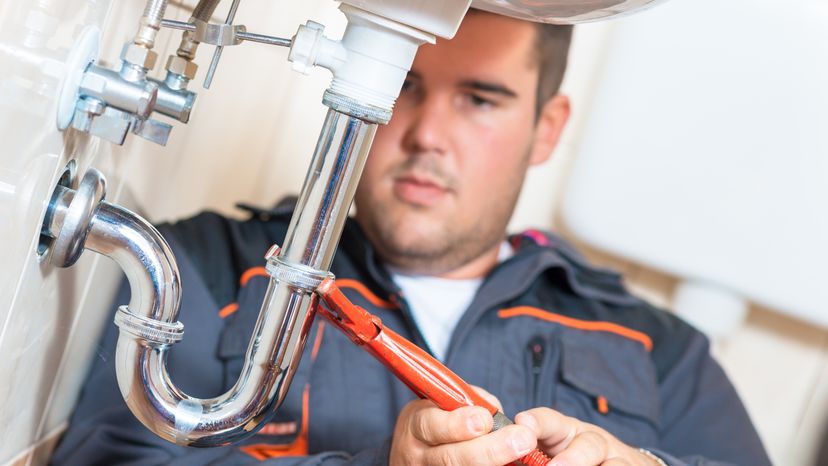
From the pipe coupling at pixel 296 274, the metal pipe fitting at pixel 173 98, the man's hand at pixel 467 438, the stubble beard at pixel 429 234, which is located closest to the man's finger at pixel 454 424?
the man's hand at pixel 467 438

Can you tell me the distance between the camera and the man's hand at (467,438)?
658 millimetres

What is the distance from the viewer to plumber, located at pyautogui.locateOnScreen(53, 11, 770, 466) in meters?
1.05

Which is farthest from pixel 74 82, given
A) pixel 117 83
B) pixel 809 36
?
pixel 809 36

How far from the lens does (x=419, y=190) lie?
114 cm

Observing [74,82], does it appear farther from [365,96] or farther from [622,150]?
[622,150]

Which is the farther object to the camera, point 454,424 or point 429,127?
point 429,127

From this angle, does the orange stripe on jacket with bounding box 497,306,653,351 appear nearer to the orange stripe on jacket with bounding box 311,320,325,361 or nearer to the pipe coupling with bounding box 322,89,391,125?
the orange stripe on jacket with bounding box 311,320,325,361

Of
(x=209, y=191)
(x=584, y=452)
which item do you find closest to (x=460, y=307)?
(x=209, y=191)

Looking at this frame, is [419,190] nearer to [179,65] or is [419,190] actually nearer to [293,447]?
[293,447]

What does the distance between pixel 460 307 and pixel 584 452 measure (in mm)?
505

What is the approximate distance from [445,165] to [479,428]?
51 cm

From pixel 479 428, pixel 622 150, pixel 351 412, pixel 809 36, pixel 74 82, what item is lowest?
pixel 351 412

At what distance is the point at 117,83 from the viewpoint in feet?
1.98

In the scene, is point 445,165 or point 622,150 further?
point 622,150
